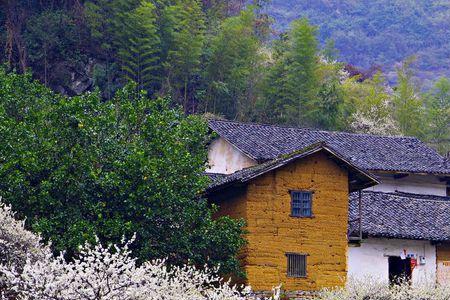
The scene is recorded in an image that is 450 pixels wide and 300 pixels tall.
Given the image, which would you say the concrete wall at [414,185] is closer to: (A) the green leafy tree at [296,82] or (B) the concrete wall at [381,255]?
(B) the concrete wall at [381,255]

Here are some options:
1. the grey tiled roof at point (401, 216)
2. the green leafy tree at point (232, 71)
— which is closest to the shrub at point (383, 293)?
the grey tiled roof at point (401, 216)

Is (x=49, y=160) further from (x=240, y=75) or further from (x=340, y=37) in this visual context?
(x=340, y=37)

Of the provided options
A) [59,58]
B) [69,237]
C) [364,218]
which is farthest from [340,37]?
Result: [69,237]

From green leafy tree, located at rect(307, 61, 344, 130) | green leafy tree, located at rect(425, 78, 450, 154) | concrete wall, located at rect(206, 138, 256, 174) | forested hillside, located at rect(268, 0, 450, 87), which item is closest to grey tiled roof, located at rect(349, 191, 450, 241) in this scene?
concrete wall, located at rect(206, 138, 256, 174)

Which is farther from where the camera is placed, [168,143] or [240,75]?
[240,75]

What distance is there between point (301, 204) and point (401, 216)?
5628mm

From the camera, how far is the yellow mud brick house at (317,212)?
2952 cm

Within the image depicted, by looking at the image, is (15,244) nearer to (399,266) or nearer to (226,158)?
(399,266)

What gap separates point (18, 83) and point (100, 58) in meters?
20.4

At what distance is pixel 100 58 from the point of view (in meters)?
51.0

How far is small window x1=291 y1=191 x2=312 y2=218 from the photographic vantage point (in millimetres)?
30016

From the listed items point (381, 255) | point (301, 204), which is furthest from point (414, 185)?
point (301, 204)


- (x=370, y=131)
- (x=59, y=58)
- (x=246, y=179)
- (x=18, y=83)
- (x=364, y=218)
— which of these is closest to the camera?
(x=246, y=179)

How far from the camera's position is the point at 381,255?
111 feet
